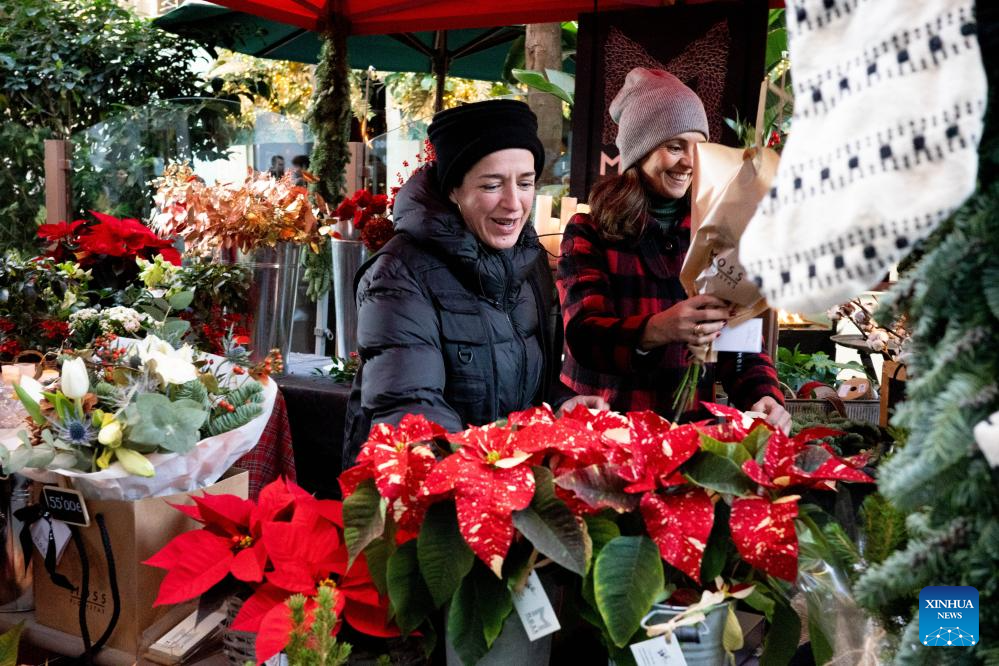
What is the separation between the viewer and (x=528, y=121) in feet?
6.30

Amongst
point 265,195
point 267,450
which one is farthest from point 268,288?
point 267,450

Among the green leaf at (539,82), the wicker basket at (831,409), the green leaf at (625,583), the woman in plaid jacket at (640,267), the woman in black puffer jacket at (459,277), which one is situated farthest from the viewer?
the green leaf at (539,82)

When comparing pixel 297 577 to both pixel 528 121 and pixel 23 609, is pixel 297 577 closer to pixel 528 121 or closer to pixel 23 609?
pixel 23 609

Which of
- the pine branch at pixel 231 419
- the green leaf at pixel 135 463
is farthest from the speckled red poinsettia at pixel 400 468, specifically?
the pine branch at pixel 231 419

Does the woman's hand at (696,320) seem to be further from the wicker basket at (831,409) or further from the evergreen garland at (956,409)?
the evergreen garland at (956,409)

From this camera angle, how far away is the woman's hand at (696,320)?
166 cm

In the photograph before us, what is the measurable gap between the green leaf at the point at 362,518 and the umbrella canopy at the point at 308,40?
605cm

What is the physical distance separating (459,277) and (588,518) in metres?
0.99

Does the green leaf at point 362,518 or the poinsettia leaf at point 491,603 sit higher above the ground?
the green leaf at point 362,518

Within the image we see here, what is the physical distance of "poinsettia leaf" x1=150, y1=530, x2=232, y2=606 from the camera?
1.11m

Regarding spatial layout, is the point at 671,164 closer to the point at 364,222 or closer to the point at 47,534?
the point at 364,222

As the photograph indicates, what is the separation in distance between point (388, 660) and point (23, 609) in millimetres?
874

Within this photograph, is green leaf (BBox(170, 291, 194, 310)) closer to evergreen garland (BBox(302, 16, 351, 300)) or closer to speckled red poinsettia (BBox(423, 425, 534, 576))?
speckled red poinsettia (BBox(423, 425, 534, 576))

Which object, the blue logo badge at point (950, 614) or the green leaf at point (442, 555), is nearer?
the blue logo badge at point (950, 614)
